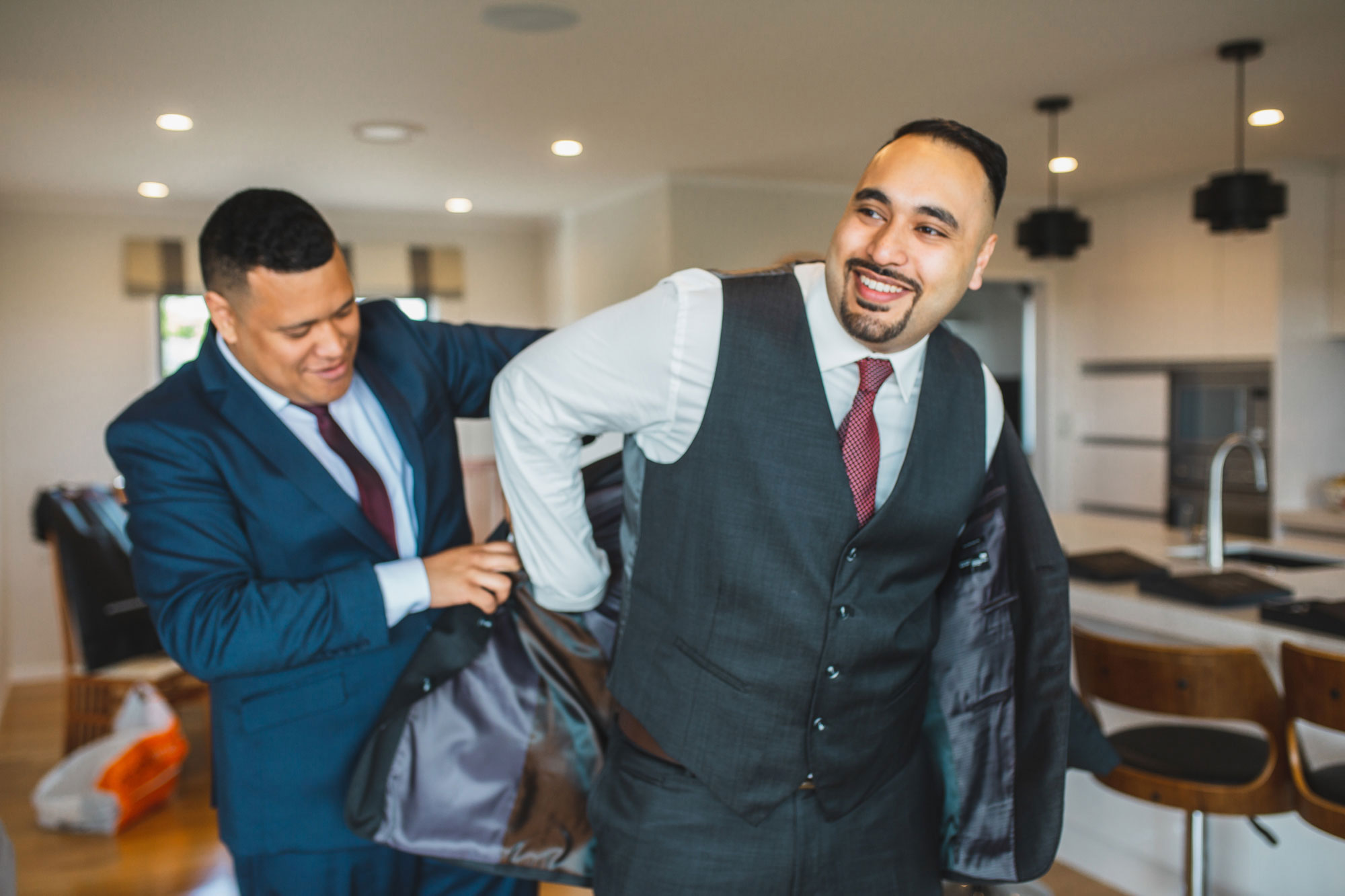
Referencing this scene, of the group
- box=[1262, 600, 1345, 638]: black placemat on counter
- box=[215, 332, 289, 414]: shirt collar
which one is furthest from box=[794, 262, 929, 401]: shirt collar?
box=[1262, 600, 1345, 638]: black placemat on counter

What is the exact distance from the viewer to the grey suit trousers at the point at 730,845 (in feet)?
4.26

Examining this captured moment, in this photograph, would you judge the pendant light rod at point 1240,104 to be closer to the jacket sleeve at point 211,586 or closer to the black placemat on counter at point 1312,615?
the black placemat on counter at point 1312,615

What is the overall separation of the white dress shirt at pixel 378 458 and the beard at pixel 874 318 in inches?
26.3

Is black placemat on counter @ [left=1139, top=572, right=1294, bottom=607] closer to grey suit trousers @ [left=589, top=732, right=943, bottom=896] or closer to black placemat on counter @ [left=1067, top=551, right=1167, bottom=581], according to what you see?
black placemat on counter @ [left=1067, top=551, right=1167, bottom=581]

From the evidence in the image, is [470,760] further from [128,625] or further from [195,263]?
[195,263]

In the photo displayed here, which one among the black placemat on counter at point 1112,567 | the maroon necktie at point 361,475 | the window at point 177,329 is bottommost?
the black placemat on counter at point 1112,567

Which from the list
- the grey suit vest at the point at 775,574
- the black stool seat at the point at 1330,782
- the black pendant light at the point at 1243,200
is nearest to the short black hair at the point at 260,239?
the grey suit vest at the point at 775,574

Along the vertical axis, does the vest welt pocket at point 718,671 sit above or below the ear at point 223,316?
below

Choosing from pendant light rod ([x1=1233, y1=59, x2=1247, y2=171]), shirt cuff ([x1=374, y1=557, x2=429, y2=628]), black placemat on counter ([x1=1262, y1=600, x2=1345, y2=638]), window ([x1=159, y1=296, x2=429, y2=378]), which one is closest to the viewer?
shirt cuff ([x1=374, y1=557, x2=429, y2=628])

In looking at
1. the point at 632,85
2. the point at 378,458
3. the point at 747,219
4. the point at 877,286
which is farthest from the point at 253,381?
the point at 747,219

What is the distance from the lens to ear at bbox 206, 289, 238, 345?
1.42 meters

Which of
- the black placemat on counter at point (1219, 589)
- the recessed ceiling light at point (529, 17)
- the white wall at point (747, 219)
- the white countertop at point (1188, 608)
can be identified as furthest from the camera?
the white wall at point (747, 219)

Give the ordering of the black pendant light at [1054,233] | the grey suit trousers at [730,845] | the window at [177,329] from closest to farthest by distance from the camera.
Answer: the grey suit trousers at [730,845]
the black pendant light at [1054,233]
the window at [177,329]

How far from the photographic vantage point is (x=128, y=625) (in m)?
4.20
